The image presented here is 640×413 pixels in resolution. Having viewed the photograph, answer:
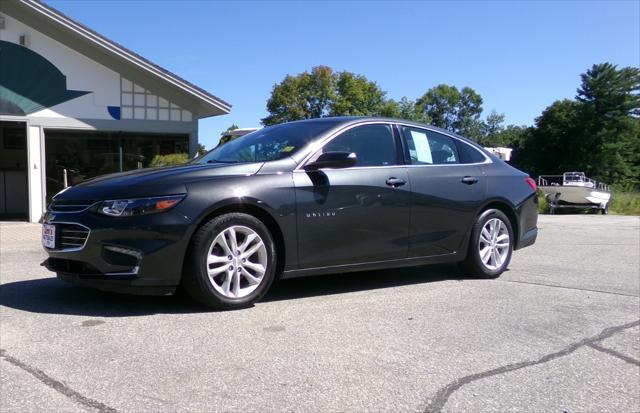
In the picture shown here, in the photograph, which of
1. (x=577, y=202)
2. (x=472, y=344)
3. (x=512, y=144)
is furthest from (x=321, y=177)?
(x=512, y=144)

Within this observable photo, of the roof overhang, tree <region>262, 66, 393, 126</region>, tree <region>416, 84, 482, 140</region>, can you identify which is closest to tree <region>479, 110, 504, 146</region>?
tree <region>416, 84, 482, 140</region>

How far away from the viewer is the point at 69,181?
13367mm

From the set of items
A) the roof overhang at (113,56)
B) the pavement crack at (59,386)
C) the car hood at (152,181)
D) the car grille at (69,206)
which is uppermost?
the roof overhang at (113,56)

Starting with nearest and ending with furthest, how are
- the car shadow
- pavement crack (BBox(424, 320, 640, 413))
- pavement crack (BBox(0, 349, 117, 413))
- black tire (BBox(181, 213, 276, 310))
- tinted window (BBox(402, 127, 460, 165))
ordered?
pavement crack (BBox(0, 349, 117, 413)) → pavement crack (BBox(424, 320, 640, 413)) → black tire (BBox(181, 213, 276, 310)) → the car shadow → tinted window (BBox(402, 127, 460, 165))

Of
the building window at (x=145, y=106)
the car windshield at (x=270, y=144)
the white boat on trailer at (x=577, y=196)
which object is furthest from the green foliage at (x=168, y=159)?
the white boat on trailer at (x=577, y=196)

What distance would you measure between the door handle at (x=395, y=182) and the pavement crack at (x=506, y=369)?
201cm

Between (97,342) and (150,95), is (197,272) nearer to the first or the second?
(97,342)

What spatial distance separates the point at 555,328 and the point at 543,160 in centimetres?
6667

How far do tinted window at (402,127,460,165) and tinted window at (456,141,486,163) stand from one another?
0.07 m

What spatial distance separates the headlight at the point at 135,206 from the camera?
413 cm

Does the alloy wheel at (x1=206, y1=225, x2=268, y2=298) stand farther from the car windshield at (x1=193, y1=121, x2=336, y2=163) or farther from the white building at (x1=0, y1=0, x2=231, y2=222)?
the white building at (x1=0, y1=0, x2=231, y2=222)

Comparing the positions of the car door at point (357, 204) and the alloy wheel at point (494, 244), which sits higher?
the car door at point (357, 204)

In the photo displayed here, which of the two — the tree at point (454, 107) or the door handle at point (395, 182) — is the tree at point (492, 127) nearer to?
the tree at point (454, 107)

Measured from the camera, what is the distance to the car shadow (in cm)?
444
